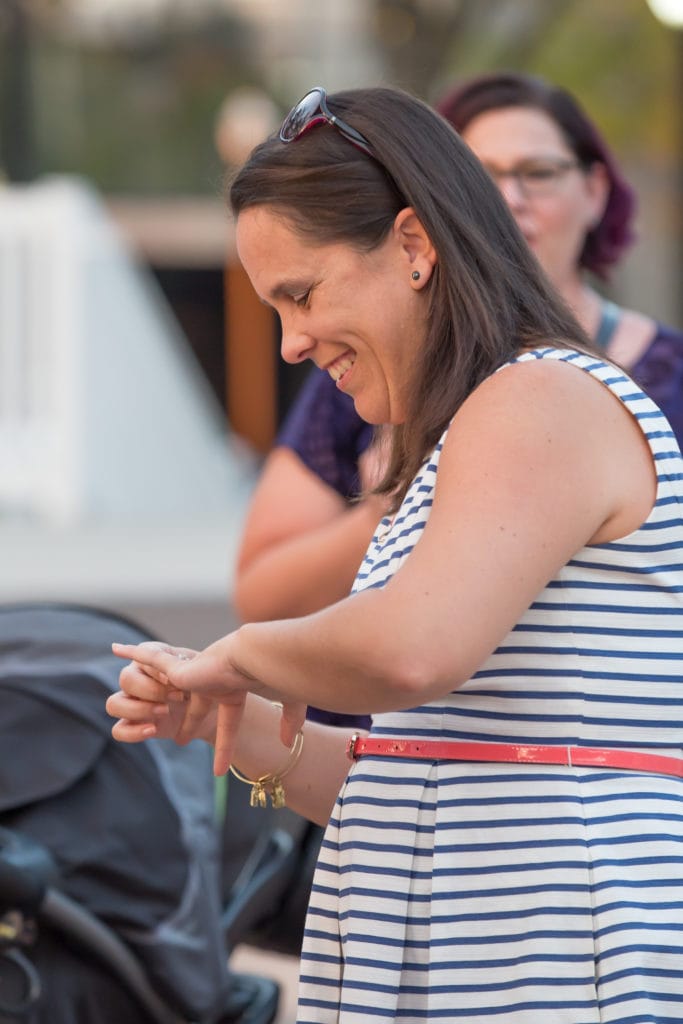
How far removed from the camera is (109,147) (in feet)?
32.4

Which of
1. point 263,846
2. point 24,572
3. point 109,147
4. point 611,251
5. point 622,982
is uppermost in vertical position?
point 109,147

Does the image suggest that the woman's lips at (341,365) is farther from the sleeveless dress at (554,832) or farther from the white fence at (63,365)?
the white fence at (63,365)

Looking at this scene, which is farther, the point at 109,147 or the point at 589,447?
the point at 109,147

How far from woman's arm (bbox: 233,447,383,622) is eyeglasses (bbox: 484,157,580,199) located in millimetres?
587

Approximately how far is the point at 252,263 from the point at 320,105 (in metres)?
0.17

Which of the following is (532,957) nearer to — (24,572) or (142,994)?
(142,994)

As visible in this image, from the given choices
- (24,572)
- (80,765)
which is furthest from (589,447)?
(24,572)

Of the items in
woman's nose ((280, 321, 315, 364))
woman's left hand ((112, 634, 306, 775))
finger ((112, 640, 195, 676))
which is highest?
woman's nose ((280, 321, 315, 364))

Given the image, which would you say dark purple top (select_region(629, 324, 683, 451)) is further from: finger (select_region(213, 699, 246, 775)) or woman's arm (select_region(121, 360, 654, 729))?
finger (select_region(213, 699, 246, 775))

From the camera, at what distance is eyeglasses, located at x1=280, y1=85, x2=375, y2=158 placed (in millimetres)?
1488

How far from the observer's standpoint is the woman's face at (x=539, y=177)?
2.54m

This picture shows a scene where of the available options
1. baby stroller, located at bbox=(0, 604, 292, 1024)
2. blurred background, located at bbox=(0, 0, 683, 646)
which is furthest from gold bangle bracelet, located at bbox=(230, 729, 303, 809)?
blurred background, located at bbox=(0, 0, 683, 646)

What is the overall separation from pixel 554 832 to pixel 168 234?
9498mm

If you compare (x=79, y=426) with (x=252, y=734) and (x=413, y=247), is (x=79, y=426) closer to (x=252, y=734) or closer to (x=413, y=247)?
(x=252, y=734)
